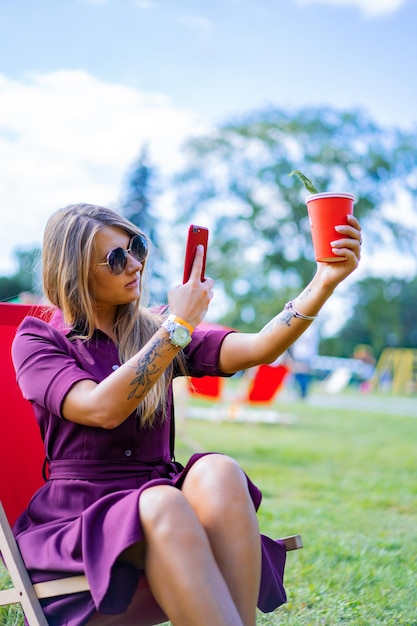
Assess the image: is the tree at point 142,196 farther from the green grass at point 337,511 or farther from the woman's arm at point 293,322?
the woman's arm at point 293,322

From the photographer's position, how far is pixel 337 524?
484cm

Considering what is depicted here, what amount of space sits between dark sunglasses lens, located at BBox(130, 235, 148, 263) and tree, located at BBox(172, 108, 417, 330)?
1328 inches

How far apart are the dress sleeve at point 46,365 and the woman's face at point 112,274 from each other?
182mm

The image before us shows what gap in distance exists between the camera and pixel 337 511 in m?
5.29

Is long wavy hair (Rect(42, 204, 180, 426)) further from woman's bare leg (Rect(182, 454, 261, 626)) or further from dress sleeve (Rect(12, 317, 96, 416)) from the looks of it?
woman's bare leg (Rect(182, 454, 261, 626))

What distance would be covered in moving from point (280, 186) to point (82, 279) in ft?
117

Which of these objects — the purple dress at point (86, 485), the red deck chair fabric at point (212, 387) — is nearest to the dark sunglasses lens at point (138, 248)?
the purple dress at point (86, 485)

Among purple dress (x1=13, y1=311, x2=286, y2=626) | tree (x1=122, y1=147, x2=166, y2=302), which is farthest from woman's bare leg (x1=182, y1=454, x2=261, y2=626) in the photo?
tree (x1=122, y1=147, x2=166, y2=302)

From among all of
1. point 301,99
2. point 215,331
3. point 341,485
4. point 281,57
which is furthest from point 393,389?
point 215,331

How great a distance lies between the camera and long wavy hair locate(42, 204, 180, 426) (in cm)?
225

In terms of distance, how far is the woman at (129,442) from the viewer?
1828 mm

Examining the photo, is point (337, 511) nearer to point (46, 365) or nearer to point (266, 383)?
point (46, 365)

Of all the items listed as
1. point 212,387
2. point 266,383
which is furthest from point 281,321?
point 266,383

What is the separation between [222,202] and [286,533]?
34.6 meters
